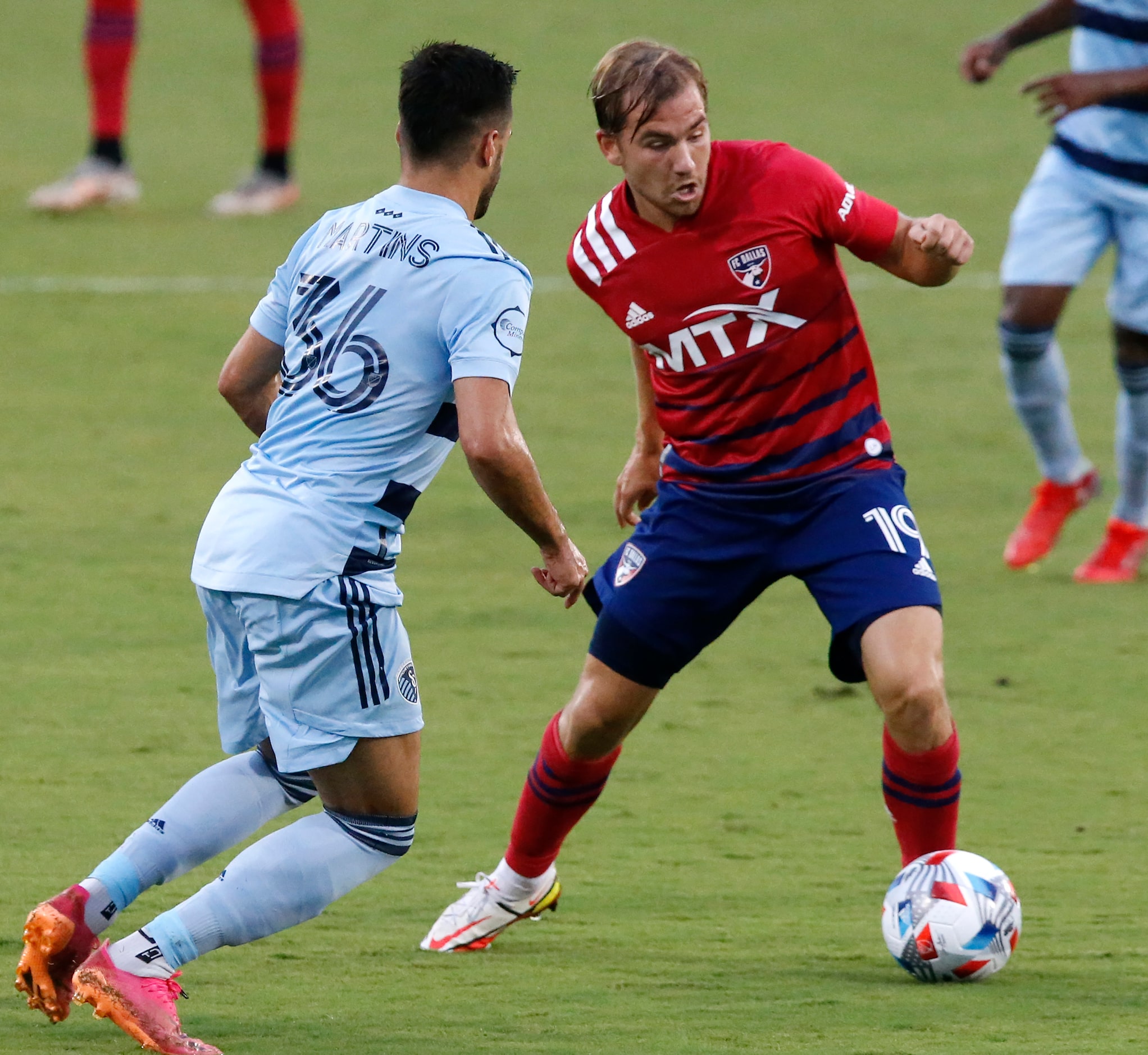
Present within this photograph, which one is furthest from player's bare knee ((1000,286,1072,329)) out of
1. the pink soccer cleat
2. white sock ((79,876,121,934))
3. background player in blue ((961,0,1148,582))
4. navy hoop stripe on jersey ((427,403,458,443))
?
the pink soccer cleat

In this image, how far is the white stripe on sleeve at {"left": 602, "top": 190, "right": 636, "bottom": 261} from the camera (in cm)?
455

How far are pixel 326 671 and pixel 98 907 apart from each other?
590 millimetres

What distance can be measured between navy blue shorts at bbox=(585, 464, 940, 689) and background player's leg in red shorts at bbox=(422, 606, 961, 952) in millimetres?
92

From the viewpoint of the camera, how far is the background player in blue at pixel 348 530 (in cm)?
372

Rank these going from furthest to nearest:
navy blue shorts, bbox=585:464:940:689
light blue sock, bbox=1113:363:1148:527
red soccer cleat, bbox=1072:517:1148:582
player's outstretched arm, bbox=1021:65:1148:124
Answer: red soccer cleat, bbox=1072:517:1148:582 < light blue sock, bbox=1113:363:1148:527 < player's outstretched arm, bbox=1021:65:1148:124 < navy blue shorts, bbox=585:464:940:689

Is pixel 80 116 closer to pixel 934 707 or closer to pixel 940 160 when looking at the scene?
pixel 940 160

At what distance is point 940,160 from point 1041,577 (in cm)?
800

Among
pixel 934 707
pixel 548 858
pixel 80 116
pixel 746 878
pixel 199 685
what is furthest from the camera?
pixel 80 116

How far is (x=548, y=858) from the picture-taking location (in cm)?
463

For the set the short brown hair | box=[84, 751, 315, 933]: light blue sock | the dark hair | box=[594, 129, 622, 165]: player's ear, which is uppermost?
the dark hair

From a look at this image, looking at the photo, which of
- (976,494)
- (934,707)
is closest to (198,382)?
(976,494)

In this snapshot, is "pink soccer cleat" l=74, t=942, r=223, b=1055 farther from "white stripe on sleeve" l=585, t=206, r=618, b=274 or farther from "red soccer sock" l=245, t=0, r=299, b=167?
"red soccer sock" l=245, t=0, r=299, b=167

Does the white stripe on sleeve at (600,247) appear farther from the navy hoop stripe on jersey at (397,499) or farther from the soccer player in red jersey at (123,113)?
the soccer player in red jersey at (123,113)

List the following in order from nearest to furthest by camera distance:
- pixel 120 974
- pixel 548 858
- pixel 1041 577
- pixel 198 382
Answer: pixel 120 974 → pixel 548 858 → pixel 1041 577 → pixel 198 382
